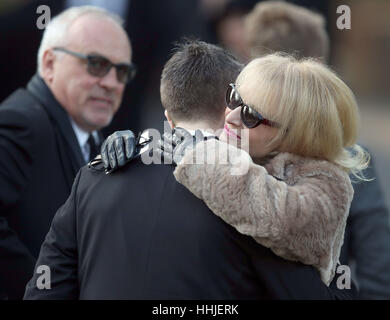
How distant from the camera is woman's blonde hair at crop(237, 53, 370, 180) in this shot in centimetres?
181

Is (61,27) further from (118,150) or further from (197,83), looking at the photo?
(118,150)

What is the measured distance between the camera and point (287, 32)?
3.61m

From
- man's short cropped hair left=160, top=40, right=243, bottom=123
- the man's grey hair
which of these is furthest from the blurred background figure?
man's short cropped hair left=160, top=40, right=243, bottom=123

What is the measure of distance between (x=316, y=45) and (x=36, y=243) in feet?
6.08

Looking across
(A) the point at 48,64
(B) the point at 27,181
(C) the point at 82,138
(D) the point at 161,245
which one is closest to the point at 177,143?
(D) the point at 161,245

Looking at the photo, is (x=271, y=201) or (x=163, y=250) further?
(x=163, y=250)

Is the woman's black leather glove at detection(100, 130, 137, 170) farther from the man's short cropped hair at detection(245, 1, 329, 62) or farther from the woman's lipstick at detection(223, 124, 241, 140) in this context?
the man's short cropped hair at detection(245, 1, 329, 62)

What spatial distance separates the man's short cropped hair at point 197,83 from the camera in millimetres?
1996

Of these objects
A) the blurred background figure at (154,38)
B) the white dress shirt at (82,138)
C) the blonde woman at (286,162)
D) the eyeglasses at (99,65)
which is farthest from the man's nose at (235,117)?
the eyeglasses at (99,65)

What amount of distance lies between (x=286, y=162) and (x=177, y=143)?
0.32 m

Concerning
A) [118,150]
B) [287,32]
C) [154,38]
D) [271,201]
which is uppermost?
[154,38]

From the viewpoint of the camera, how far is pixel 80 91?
324 centimetres
